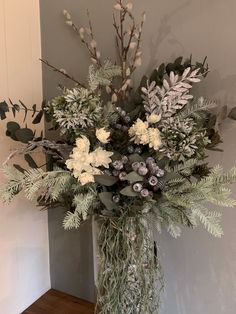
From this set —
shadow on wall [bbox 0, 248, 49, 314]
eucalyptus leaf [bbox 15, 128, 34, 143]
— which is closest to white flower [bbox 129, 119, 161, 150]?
eucalyptus leaf [bbox 15, 128, 34, 143]

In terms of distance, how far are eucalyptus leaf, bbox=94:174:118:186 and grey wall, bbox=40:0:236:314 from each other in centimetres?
39

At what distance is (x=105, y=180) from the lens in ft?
2.86

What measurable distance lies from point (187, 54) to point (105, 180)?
1.62 ft

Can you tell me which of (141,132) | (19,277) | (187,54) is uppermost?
(187,54)

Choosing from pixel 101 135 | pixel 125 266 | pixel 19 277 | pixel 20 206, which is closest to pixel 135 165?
pixel 101 135

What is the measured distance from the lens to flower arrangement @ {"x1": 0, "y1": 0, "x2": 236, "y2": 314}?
0.84 metres

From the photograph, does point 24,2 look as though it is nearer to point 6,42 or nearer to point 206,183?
point 6,42

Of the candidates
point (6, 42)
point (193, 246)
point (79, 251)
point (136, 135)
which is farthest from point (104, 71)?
point (79, 251)

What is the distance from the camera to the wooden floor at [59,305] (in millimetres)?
1373

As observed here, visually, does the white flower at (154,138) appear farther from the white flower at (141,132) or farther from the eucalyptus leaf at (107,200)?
the eucalyptus leaf at (107,200)

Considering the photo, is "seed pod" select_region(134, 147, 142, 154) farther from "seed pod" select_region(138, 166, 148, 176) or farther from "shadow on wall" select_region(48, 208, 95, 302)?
"shadow on wall" select_region(48, 208, 95, 302)

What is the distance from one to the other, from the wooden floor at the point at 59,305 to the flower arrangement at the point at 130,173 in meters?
A: 0.37

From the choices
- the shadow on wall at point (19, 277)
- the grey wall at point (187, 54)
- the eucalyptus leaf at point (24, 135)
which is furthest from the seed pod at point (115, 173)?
the shadow on wall at point (19, 277)

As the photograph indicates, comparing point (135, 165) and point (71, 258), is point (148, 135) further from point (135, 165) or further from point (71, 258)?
point (71, 258)
